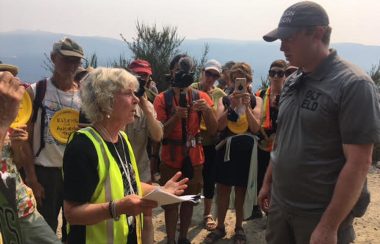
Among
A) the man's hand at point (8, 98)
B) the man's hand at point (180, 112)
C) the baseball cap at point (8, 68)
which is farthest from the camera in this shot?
the man's hand at point (180, 112)

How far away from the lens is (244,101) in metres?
4.57

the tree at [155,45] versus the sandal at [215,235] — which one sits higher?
the tree at [155,45]

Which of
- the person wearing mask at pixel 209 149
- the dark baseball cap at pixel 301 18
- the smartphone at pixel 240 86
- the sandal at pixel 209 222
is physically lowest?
the sandal at pixel 209 222

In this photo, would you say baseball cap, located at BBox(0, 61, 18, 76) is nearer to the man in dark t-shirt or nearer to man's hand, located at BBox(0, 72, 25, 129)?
man's hand, located at BBox(0, 72, 25, 129)

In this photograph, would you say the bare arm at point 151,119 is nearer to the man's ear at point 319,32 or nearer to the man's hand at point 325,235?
the man's ear at point 319,32

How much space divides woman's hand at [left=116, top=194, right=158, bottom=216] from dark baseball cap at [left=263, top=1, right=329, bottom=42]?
1288 millimetres

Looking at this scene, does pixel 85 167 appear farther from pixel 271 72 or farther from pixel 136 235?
pixel 271 72

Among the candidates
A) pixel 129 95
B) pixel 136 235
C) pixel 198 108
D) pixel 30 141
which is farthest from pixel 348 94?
pixel 30 141

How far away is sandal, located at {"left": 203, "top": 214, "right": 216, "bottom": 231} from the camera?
17.5ft

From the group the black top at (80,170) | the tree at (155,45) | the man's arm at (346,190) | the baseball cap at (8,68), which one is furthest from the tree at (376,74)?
the black top at (80,170)

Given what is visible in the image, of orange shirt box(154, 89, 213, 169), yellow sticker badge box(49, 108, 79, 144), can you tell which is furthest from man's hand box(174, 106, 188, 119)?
yellow sticker badge box(49, 108, 79, 144)

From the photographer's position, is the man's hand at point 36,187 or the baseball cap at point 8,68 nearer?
the baseball cap at point 8,68

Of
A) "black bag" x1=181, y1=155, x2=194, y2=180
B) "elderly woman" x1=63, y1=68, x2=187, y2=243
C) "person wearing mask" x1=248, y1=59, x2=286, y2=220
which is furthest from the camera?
"person wearing mask" x1=248, y1=59, x2=286, y2=220

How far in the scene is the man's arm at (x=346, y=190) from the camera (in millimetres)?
2230
